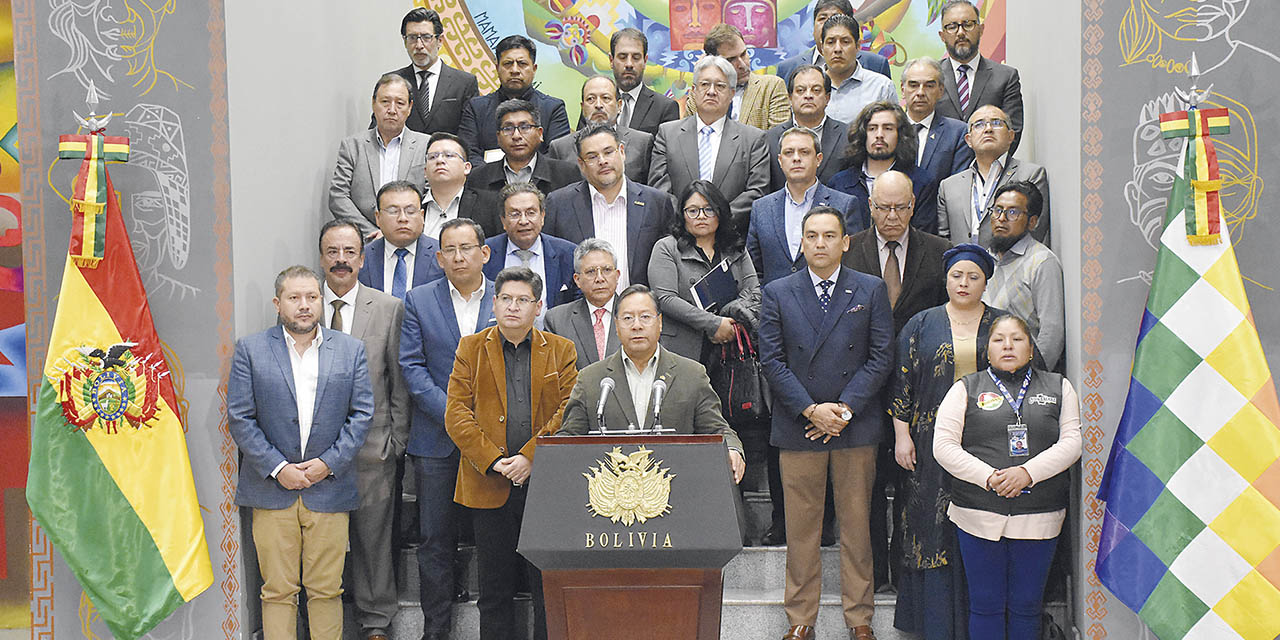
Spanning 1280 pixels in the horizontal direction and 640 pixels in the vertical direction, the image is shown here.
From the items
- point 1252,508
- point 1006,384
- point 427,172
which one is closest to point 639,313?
point 1006,384

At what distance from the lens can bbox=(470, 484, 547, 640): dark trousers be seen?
5.04m

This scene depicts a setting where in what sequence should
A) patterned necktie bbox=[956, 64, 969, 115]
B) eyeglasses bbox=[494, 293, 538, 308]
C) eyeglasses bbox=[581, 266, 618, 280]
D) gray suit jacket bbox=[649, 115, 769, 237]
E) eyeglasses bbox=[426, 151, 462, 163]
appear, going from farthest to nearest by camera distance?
patterned necktie bbox=[956, 64, 969, 115]
gray suit jacket bbox=[649, 115, 769, 237]
eyeglasses bbox=[426, 151, 462, 163]
eyeglasses bbox=[581, 266, 618, 280]
eyeglasses bbox=[494, 293, 538, 308]

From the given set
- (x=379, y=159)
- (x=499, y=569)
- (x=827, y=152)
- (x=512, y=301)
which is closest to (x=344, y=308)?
(x=512, y=301)

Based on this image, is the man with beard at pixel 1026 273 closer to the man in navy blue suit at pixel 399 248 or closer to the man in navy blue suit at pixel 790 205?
the man in navy blue suit at pixel 790 205

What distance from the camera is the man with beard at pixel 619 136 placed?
6.42 meters

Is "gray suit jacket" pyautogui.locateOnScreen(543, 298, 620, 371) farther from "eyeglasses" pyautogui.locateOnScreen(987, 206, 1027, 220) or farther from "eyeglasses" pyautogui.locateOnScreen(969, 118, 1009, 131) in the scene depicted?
"eyeglasses" pyautogui.locateOnScreen(969, 118, 1009, 131)

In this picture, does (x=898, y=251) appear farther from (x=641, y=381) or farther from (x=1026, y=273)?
(x=641, y=381)

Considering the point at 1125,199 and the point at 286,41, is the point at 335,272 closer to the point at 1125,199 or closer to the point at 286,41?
the point at 286,41

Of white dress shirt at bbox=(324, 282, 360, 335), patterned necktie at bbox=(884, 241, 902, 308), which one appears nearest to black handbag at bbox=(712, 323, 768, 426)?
patterned necktie at bbox=(884, 241, 902, 308)

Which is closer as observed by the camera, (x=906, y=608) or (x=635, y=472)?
(x=635, y=472)

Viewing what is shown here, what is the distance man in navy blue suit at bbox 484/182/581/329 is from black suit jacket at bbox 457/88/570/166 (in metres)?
1.05

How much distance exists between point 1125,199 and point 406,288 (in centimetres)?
308

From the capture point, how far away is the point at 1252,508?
4.46 metres

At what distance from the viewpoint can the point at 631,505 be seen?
3.71m
